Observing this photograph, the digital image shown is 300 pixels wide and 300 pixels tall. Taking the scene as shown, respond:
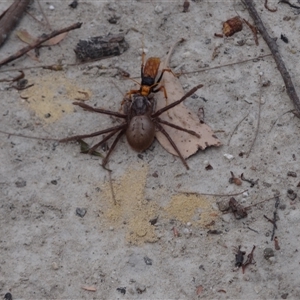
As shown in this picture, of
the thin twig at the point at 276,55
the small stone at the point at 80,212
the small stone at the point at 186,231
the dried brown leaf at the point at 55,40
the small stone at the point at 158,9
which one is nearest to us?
the small stone at the point at 186,231

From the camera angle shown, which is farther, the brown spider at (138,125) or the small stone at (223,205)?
the brown spider at (138,125)

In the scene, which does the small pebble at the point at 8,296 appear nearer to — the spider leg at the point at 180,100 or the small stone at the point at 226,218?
the small stone at the point at 226,218

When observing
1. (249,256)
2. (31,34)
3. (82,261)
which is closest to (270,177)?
(249,256)

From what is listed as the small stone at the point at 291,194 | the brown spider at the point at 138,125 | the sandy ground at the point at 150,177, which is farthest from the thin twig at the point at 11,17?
the small stone at the point at 291,194

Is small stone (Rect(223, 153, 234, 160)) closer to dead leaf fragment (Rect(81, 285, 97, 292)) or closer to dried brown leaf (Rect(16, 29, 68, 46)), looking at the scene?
dead leaf fragment (Rect(81, 285, 97, 292))

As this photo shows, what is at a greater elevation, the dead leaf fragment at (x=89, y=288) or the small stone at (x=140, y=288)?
the small stone at (x=140, y=288)

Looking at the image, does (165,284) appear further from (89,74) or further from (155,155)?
(89,74)

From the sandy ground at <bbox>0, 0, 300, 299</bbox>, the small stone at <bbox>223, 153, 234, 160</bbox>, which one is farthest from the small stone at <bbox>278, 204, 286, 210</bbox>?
the small stone at <bbox>223, 153, 234, 160</bbox>

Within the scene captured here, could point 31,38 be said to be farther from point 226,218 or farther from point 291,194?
point 291,194
